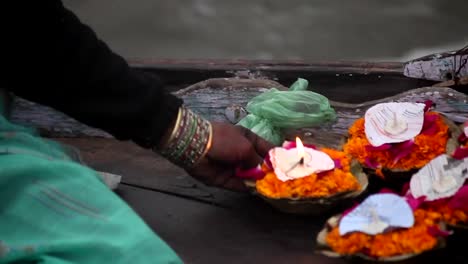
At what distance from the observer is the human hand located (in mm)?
1157

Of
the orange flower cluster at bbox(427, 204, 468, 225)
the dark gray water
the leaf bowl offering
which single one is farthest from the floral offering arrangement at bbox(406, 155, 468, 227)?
the dark gray water

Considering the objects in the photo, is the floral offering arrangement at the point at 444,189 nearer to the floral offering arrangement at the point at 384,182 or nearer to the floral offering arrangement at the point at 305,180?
the floral offering arrangement at the point at 384,182

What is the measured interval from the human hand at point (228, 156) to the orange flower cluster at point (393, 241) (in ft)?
0.81

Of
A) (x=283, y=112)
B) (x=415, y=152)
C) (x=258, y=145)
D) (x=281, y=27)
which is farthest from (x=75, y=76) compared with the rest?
(x=281, y=27)

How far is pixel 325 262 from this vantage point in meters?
1.10

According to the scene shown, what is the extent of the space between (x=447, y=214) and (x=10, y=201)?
1.96 feet

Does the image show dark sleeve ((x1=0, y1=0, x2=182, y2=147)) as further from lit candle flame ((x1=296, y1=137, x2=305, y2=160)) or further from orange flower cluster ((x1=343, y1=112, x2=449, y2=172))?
orange flower cluster ((x1=343, y1=112, x2=449, y2=172))

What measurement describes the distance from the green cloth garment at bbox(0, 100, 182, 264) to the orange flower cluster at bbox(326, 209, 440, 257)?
23cm

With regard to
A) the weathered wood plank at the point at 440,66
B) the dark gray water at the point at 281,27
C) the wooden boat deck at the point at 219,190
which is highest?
the dark gray water at the point at 281,27

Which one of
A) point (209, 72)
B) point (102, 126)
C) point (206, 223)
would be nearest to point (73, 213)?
point (102, 126)

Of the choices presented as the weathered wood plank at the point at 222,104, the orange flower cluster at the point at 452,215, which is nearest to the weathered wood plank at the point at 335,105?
the weathered wood plank at the point at 222,104

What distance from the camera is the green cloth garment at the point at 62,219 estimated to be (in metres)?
0.90

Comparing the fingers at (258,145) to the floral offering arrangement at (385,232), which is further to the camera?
the fingers at (258,145)

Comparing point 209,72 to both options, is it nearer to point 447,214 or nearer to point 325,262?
point 325,262
